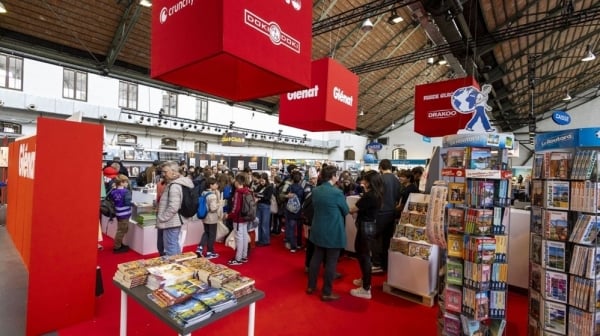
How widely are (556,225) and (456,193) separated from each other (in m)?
0.77

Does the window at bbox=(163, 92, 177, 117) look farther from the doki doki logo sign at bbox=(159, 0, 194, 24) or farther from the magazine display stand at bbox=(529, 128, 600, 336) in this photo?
the magazine display stand at bbox=(529, 128, 600, 336)

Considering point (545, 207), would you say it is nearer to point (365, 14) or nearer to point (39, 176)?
point (39, 176)

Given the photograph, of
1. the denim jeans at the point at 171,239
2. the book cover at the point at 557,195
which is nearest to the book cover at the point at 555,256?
the book cover at the point at 557,195

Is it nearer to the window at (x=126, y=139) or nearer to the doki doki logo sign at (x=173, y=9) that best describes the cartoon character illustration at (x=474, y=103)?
the doki doki logo sign at (x=173, y=9)

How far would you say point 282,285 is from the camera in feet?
12.4

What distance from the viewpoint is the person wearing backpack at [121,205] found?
4738mm

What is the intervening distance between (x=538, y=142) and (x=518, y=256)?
2077 mm

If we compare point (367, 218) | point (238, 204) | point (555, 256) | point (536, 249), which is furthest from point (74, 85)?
point (555, 256)

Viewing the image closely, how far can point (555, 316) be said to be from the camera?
229 cm

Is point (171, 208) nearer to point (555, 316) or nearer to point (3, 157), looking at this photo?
point (555, 316)

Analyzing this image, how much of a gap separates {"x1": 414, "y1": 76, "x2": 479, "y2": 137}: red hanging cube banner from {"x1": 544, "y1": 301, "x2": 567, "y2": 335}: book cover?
2.63 m

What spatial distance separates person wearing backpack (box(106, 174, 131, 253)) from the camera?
15.5ft

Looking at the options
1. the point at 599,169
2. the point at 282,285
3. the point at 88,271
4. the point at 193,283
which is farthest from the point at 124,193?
the point at 599,169

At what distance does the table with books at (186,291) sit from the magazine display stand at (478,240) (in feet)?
5.13
